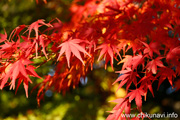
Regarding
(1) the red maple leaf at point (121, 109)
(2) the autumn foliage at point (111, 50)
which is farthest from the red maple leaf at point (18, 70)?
(1) the red maple leaf at point (121, 109)

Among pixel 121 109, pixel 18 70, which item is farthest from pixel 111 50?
pixel 18 70

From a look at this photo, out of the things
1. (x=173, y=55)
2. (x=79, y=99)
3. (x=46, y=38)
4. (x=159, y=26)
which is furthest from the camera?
(x=79, y=99)

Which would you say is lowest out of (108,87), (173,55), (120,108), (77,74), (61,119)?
(61,119)

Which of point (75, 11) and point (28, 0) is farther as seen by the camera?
point (28, 0)

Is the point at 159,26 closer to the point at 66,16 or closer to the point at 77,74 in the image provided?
the point at 77,74

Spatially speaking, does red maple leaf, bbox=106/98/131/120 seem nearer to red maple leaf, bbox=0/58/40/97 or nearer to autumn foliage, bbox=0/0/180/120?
autumn foliage, bbox=0/0/180/120

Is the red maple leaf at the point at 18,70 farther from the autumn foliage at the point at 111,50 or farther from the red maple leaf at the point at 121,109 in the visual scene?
the red maple leaf at the point at 121,109

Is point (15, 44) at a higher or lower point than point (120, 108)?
higher

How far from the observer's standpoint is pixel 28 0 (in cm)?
267

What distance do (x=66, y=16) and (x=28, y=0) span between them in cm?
55

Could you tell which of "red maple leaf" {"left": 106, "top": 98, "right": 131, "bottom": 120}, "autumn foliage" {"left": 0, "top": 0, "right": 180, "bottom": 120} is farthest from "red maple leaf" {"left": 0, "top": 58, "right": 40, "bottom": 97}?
"red maple leaf" {"left": 106, "top": 98, "right": 131, "bottom": 120}

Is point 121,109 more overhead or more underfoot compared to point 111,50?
more underfoot

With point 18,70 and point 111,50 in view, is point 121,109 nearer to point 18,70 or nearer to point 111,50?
point 111,50

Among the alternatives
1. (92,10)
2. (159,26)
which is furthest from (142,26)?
(92,10)
